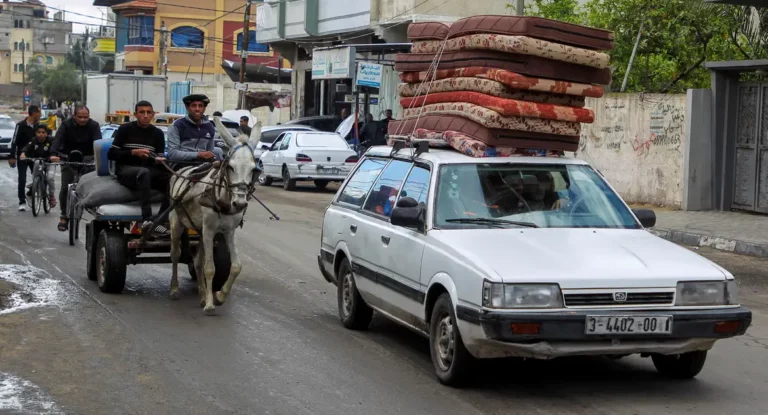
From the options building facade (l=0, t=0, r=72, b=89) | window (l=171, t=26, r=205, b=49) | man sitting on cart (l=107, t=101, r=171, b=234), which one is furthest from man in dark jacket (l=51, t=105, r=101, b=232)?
building facade (l=0, t=0, r=72, b=89)

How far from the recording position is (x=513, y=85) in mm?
Result: 8492

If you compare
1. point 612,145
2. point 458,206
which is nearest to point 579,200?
point 458,206

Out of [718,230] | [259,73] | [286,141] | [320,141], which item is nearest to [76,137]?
[718,230]

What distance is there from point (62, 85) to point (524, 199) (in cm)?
10801

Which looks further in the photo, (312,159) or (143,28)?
(143,28)

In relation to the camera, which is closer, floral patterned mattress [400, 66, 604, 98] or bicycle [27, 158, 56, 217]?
floral patterned mattress [400, 66, 604, 98]

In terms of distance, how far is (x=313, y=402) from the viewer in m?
6.85

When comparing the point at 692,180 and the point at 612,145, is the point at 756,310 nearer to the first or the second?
the point at 692,180

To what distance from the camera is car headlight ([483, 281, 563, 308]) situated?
655 centimetres

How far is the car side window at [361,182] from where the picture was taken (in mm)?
9266

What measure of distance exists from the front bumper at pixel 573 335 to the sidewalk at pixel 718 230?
9327 mm

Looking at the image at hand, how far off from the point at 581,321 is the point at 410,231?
179cm

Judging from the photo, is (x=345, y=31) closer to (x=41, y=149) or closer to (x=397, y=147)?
(x=41, y=149)

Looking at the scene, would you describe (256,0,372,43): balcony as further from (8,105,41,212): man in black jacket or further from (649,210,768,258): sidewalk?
(649,210,768,258): sidewalk
